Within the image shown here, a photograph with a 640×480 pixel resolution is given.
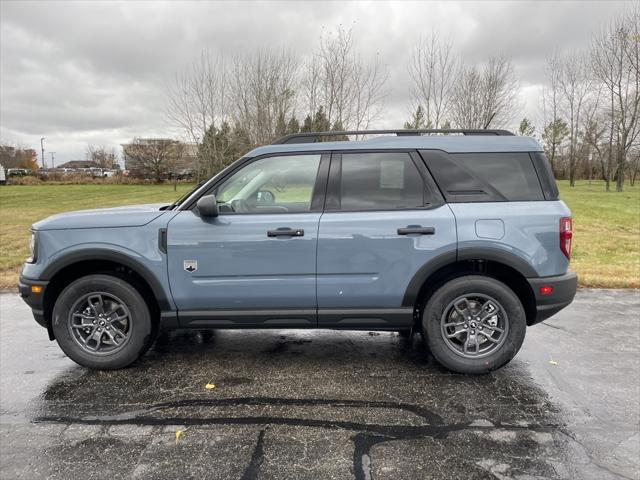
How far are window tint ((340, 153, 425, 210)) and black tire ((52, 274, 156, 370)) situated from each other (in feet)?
6.22

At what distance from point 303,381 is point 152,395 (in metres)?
1.15

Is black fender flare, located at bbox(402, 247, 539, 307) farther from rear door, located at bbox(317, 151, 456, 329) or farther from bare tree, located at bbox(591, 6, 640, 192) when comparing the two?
bare tree, located at bbox(591, 6, 640, 192)

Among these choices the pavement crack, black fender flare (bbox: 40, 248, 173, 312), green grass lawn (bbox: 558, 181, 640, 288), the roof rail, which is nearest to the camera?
the pavement crack

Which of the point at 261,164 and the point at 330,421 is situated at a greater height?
the point at 261,164

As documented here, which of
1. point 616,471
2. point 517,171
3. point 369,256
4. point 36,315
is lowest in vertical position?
point 616,471

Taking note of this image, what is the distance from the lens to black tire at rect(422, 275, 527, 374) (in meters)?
3.50

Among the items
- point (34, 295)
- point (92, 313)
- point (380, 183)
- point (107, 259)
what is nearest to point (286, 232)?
point (380, 183)

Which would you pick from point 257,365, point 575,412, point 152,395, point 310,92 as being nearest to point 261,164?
point 257,365

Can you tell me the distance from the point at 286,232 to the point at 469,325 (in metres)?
1.69

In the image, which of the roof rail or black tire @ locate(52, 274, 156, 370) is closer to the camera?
black tire @ locate(52, 274, 156, 370)

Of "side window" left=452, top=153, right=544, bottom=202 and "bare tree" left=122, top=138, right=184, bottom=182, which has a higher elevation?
"bare tree" left=122, top=138, right=184, bottom=182

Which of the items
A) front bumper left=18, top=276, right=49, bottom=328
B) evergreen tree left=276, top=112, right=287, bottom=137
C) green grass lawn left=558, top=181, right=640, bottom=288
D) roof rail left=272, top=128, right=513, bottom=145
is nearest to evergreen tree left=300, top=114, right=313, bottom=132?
evergreen tree left=276, top=112, right=287, bottom=137

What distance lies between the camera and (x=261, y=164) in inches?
145

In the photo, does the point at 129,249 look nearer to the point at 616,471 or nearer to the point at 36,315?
the point at 36,315
